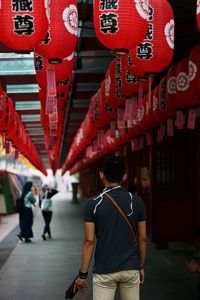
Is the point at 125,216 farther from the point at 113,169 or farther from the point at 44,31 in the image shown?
the point at 44,31

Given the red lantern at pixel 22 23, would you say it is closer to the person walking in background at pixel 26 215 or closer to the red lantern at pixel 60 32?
the red lantern at pixel 60 32

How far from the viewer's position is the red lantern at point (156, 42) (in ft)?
21.6

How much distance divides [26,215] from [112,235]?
12.6 m

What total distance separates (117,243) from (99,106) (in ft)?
21.7

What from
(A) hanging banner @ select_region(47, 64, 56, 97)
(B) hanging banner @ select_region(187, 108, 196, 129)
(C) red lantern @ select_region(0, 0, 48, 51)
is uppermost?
(C) red lantern @ select_region(0, 0, 48, 51)

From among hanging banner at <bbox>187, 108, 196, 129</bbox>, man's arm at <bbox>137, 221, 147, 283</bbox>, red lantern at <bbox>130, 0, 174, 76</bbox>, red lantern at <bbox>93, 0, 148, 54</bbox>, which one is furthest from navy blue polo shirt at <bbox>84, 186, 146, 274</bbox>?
hanging banner at <bbox>187, 108, 196, 129</bbox>

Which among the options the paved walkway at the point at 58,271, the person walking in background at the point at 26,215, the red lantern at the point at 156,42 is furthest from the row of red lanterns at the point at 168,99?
the person walking in background at the point at 26,215

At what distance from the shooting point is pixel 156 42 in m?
6.66

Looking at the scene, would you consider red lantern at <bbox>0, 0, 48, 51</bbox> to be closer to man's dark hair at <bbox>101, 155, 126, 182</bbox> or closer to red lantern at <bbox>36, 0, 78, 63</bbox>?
red lantern at <bbox>36, 0, 78, 63</bbox>

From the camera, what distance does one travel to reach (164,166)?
1547 centimetres

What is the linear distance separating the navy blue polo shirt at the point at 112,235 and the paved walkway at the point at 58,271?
12.7 feet

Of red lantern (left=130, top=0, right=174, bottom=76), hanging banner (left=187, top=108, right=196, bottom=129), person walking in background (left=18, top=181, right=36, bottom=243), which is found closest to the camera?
red lantern (left=130, top=0, right=174, bottom=76)

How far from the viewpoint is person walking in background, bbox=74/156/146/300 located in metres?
4.87

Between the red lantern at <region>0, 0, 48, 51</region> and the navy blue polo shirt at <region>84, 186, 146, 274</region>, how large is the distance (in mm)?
1741
